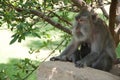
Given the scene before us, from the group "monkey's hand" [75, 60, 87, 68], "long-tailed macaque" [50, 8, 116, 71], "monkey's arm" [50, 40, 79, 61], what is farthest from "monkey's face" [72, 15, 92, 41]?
"monkey's hand" [75, 60, 87, 68]

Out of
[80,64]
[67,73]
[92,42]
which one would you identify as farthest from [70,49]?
[67,73]

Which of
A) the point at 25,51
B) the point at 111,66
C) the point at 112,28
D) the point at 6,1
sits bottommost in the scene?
the point at 25,51

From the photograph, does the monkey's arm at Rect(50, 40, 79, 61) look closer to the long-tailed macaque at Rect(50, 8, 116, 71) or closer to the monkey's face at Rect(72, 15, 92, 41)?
the long-tailed macaque at Rect(50, 8, 116, 71)

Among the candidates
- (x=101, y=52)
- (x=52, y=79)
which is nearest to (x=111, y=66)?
(x=101, y=52)

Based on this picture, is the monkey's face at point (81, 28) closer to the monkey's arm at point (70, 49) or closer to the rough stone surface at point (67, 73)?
the monkey's arm at point (70, 49)

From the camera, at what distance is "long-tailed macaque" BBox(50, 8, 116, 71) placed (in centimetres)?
524

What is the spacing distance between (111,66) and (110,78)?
2.68 feet

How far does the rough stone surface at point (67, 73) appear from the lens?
14.9 feet

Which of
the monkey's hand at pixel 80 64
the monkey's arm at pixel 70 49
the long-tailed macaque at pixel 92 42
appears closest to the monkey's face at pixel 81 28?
the long-tailed macaque at pixel 92 42

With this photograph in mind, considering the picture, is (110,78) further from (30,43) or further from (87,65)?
(30,43)

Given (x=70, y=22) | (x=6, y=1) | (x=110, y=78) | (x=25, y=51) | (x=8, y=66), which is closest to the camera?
(x=110, y=78)

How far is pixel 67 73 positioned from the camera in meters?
4.62

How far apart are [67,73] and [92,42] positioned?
0.98 meters

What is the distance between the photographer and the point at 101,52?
17.8 ft
